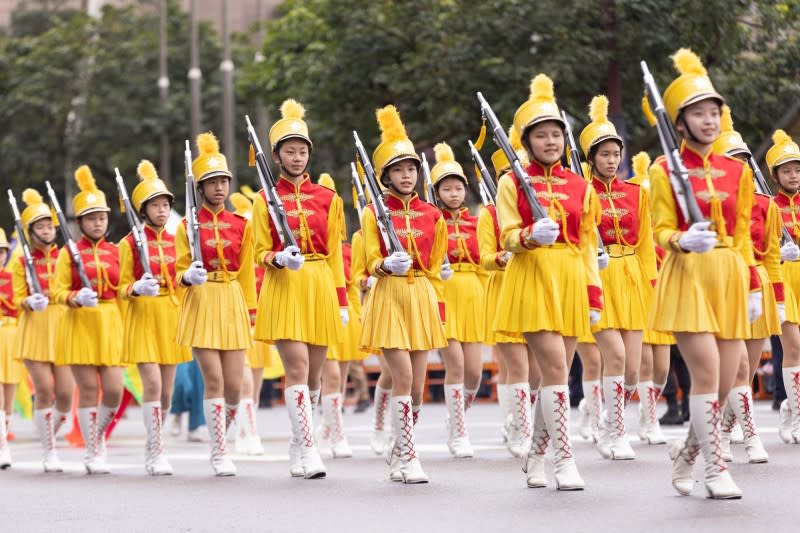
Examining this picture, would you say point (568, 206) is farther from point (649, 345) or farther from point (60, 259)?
point (60, 259)

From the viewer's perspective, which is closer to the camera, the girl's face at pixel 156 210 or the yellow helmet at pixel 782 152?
the girl's face at pixel 156 210

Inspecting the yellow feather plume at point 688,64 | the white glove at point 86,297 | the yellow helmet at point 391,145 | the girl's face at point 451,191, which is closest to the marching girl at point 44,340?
the white glove at point 86,297

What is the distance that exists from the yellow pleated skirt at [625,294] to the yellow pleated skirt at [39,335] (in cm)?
466

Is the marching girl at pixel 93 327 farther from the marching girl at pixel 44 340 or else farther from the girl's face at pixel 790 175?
the girl's face at pixel 790 175

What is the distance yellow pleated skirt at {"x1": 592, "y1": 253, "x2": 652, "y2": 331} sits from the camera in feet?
39.1

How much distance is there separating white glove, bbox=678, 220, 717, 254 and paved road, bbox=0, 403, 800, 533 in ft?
4.33

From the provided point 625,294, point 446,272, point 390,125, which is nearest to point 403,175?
point 390,125

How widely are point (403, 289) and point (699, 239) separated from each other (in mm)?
3006

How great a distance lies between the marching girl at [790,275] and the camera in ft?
40.9

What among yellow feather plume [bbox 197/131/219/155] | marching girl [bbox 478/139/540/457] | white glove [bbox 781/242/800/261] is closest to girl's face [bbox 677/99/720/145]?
marching girl [bbox 478/139/540/457]

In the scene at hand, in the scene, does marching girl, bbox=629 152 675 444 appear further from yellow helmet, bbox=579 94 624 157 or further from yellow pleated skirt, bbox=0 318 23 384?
yellow pleated skirt, bbox=0 318 23 384

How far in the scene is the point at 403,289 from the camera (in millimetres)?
10812

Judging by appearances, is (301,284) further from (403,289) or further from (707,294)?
(707,294)

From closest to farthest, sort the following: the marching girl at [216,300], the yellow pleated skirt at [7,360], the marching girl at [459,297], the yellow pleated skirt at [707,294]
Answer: the yellow pleated skirt at [707,294] → the marching girl at [216,300] → the marching girl at [459,297] → the yellow pleated skirt at [7,360]
